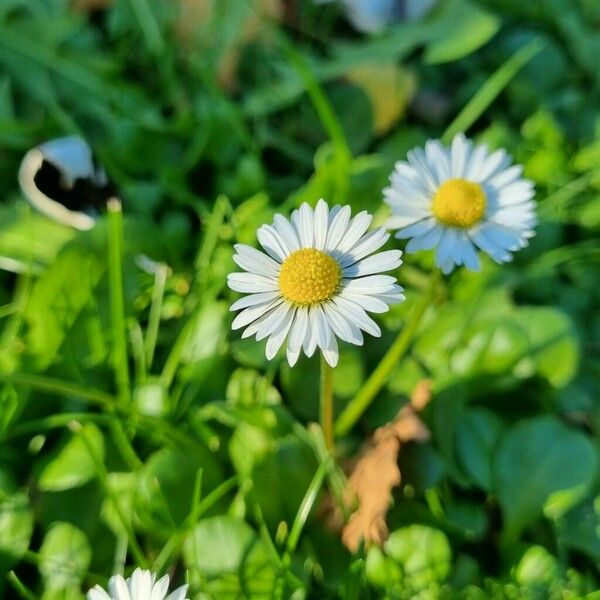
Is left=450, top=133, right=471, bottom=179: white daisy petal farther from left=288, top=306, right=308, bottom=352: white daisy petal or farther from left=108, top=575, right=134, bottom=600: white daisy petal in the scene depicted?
left=108, top=575, right=134, bottom=600: white daisy petal

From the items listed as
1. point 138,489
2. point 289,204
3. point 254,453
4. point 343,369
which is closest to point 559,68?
point 289,204

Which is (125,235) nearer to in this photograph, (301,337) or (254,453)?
(254,453)

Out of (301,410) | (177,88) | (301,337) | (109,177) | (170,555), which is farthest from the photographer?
(177,88)

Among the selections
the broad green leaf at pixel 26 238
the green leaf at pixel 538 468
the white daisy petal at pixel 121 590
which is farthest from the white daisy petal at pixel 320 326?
the broad green leaf at pixel 26 238

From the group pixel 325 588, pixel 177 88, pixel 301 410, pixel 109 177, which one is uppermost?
pixel 177 88

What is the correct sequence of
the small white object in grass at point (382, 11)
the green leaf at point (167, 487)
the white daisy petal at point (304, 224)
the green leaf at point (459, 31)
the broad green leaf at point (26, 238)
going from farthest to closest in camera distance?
1. the small white object in grass at point (382, 11)
2. the green leaf at point (459, 31)
3. the broad green leaf at point (26, 238)
4. the green leaf at point (167, 487)
5. the white daisy petal at point (304, 224)

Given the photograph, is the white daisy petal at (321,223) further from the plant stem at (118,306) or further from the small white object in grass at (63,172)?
the small white object in grass at (63,172)
